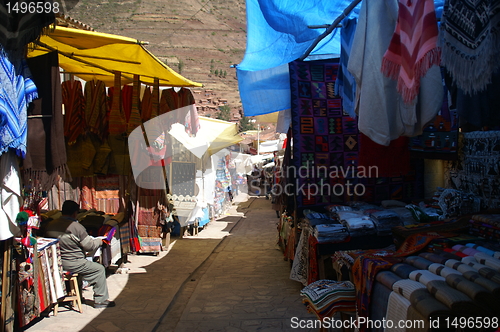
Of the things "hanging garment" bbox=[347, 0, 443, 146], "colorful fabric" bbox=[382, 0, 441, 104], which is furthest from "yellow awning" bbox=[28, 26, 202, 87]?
"colorful fabric" bbox=[382, 0, 441, 104]

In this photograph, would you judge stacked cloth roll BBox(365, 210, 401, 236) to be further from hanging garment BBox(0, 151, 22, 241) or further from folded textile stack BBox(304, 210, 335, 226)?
hanging garment BBox(0, 151, 22, 241)

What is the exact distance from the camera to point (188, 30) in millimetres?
74062

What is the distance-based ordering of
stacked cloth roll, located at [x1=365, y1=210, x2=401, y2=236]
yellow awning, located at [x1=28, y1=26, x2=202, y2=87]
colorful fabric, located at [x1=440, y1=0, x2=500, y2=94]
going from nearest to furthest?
1. colorful fabric, located at [x1=440, y1=0, x2=500, y2=94]
2. yellow awning, located at [x1=28, y1=26, x2=202, y2=87]
3. stacked cloth roll, located at [x1=365, y1=210, x2=401, y2=236]

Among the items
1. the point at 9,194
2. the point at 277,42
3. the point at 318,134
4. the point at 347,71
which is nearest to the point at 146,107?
the point at 277,42

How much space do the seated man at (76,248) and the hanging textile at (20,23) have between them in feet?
8.23

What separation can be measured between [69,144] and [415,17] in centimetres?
495

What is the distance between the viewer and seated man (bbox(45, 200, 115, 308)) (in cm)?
473

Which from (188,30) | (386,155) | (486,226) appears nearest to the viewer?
(486,226)

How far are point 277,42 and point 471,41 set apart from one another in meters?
2.85

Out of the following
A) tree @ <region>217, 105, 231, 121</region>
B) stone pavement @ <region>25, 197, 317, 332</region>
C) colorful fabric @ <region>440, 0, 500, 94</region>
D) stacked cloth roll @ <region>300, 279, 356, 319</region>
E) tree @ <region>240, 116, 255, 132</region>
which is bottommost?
stone pavement @ <region>25, 197, 317, 332</region>

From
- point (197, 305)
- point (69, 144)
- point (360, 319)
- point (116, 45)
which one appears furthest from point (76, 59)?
point (360, 319)

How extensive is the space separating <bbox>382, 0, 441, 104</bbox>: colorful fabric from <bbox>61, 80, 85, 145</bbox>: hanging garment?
14.7 ft

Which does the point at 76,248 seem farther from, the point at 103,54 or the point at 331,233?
the point at 331,233

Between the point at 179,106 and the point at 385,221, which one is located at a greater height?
the point at 179,106
